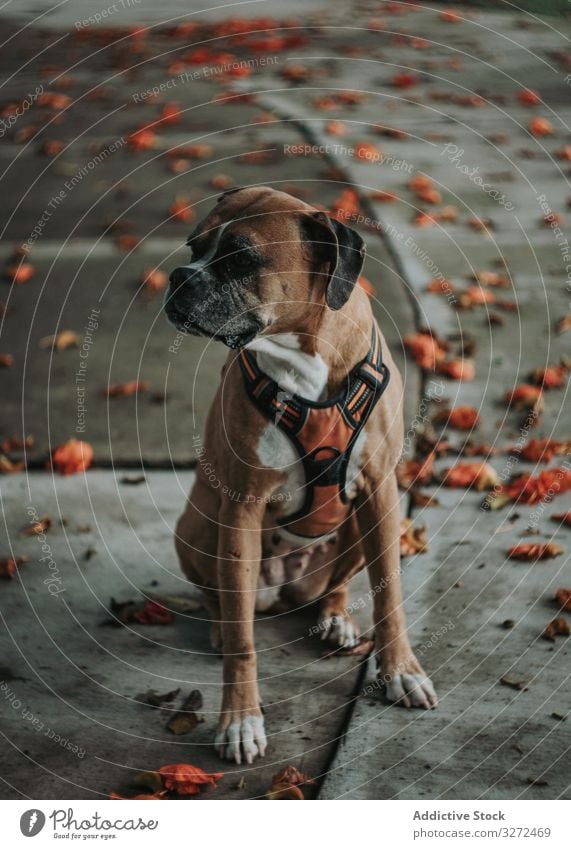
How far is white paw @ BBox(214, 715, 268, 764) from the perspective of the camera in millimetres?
3162

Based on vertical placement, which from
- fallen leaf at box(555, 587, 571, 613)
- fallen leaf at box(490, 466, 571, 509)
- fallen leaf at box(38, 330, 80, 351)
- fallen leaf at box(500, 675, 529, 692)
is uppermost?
fallen leaf at box(490, 466, 571, 509)

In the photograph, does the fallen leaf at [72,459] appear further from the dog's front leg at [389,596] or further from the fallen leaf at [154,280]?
the dog's front leg at [389,596]

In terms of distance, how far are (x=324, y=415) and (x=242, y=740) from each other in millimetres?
1111

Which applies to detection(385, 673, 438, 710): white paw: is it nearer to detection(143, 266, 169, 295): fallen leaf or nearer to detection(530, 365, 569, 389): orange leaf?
detection(530, 365, 569, 389): orange leaf

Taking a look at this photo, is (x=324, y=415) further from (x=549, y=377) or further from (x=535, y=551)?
(x=549, y=377)

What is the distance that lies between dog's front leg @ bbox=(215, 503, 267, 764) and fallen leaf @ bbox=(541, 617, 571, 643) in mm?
1132

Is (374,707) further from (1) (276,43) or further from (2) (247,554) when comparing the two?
(1) (276,43)

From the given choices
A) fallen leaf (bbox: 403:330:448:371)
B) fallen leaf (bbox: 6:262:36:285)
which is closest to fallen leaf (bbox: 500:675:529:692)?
fallen leaf (bbox: 403:330:448:371)

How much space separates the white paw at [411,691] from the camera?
336cm

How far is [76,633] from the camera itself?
3.85 metres

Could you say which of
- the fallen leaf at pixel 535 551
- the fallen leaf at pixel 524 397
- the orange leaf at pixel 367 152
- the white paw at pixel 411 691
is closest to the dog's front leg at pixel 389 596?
the white paw at pixel 411 691

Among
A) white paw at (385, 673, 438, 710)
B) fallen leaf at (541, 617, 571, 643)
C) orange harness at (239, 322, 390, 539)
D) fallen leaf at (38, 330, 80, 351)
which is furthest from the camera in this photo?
fallen leaf at (38, 330, 80, 351)

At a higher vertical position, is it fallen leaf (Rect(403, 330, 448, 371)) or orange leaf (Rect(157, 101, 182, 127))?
orange leaf (Rect(157, 101, 182, 127))

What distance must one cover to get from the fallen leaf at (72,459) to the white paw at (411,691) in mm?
2205
